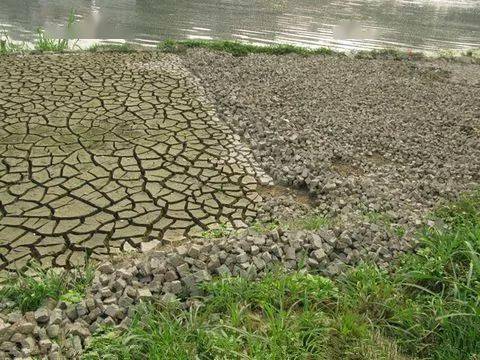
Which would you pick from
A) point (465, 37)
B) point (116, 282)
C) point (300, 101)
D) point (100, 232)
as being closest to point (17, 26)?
point (300, 101)

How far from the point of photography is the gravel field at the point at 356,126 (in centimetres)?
456

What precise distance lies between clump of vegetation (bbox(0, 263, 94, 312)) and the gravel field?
228 cm

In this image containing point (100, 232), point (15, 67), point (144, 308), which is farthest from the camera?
point (15, 67)

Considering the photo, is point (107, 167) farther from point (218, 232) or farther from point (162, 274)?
point (162, 274)

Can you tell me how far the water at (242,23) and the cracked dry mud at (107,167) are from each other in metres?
5.09

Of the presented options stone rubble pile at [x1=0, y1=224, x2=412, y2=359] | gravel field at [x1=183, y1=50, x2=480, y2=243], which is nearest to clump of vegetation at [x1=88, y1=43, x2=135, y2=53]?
gravel field at [x1=183, y1=50, x2=480, y2=243]

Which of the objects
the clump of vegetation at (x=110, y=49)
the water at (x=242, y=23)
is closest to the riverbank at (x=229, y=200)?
the clump of vegetation at (x=110, y=49)

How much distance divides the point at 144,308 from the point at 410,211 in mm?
2643

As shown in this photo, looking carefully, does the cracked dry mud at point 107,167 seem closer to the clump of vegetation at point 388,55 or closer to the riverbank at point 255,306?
the riverbank at point 255,306

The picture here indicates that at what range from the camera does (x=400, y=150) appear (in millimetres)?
5645

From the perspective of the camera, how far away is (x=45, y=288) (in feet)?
9.77

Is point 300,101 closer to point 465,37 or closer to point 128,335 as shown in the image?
point 128,335

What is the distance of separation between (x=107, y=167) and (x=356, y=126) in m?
3.47

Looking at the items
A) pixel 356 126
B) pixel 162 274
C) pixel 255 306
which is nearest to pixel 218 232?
pixel 162 274
